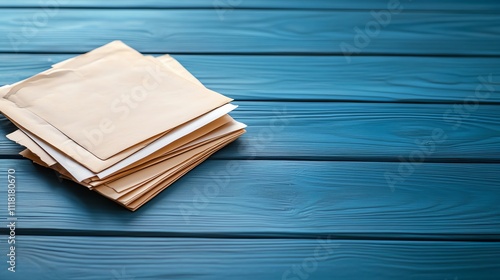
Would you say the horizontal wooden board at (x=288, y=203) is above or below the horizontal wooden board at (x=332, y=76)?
below

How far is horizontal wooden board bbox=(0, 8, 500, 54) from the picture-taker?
1.11 metres

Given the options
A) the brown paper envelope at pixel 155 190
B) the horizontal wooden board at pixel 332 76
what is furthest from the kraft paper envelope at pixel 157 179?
the horizontal wooden board at pixel 332 76

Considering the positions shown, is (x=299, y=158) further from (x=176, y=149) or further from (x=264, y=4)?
(x=264, y=4)

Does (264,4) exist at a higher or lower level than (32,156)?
higher

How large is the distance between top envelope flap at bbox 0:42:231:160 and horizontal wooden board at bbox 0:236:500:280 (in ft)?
0.45

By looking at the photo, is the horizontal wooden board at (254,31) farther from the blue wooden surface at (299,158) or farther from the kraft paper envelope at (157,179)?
the kraft paper envelope at (157,179)

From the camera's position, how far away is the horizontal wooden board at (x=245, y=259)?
0.68 meters

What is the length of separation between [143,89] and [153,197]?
0.20 m

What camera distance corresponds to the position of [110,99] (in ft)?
2.87

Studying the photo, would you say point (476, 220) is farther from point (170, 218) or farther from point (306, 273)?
point (170, 218)

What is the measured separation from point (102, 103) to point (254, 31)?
0.40m

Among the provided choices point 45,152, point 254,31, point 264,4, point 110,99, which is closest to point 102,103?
point 110,99

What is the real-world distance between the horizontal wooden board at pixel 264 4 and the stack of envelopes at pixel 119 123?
12.2 inches

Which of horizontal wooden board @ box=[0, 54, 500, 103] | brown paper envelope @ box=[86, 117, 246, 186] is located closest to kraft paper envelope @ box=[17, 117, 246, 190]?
brown paper envelope @ box=[86, 117, 246, 186]
